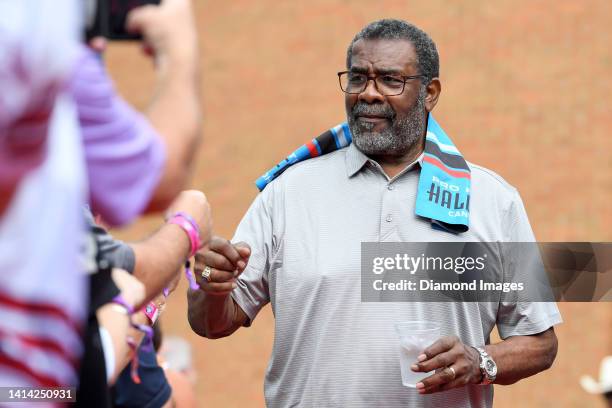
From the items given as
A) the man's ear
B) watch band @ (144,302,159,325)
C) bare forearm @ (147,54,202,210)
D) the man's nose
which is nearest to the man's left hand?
watch band @ (144,302,159,325)

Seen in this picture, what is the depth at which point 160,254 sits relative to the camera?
8.27 ft

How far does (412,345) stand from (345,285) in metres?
0.42

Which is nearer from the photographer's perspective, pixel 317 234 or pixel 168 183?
pixel 168 183

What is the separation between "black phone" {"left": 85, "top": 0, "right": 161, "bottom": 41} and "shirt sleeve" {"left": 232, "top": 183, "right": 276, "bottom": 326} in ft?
8.70

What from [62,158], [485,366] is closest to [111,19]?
[62,158]

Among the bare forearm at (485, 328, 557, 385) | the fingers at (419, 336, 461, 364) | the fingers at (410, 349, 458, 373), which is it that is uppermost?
the fingers at (419, 336, 461, 364)

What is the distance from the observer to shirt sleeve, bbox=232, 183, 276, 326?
4.45 m

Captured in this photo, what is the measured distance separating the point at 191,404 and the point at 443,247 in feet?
4.54

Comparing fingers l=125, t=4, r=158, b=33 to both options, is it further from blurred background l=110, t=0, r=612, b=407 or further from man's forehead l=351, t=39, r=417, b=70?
blurred background l=110, t=0, r=612, b=407

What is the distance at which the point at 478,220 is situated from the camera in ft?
14.8

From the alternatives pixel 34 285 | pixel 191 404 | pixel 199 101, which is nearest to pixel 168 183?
pixel 199 101

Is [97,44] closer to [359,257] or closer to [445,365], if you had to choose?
[445,365]

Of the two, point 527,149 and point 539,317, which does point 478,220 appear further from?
point 527,149

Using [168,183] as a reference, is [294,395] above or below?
below
